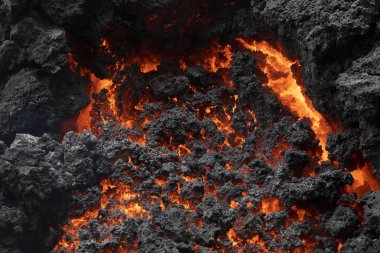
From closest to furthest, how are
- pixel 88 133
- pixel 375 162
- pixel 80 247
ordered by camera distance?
pixel 375 162, pixel 80 247, pixel 88 133

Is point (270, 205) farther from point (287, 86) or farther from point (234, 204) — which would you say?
point (287, 86)

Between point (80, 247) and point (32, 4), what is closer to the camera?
point (80, 247)

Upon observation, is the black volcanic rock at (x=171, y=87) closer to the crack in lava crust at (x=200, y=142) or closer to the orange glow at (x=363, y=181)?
the crack in lava crust at (x=200, y=142)

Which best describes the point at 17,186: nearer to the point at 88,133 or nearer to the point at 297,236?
the point at 88,133

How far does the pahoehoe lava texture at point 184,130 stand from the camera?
9.94 ft

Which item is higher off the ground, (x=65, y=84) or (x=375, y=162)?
(x=65, y=84)

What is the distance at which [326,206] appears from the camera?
10.0ft

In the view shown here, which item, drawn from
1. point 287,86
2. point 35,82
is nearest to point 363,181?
point 287,86

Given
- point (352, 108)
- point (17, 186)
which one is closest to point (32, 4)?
point (17, 186)

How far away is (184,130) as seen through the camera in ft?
11.9

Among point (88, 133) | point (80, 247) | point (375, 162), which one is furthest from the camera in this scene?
point (88, 133)

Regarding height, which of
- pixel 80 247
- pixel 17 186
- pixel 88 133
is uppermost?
pixel 88 133

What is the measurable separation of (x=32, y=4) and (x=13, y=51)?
0.36 meters

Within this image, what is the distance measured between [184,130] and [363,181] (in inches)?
47.2
